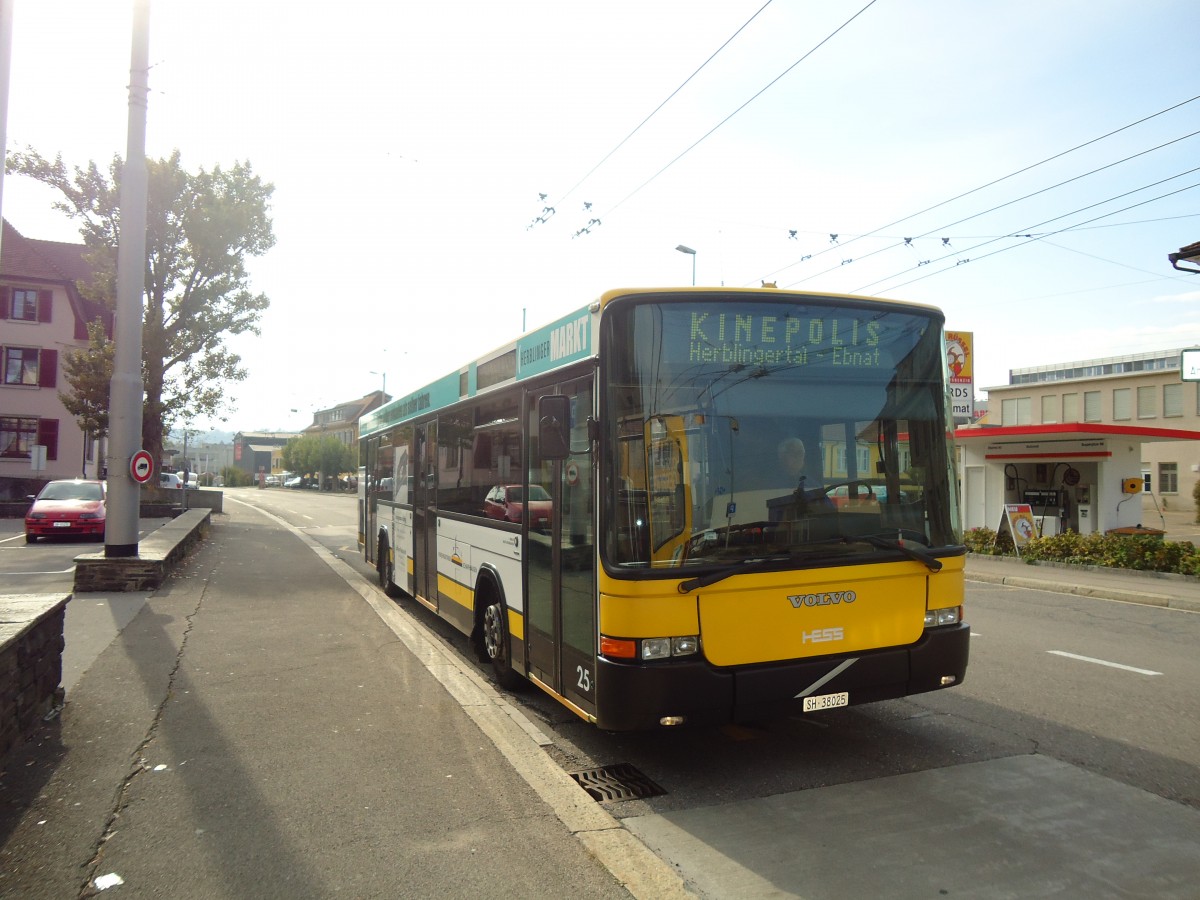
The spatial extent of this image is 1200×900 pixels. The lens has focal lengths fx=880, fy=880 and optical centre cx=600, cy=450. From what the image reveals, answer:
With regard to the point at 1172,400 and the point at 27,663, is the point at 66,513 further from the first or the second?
the point at 1172,400

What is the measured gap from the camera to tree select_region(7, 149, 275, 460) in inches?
1117

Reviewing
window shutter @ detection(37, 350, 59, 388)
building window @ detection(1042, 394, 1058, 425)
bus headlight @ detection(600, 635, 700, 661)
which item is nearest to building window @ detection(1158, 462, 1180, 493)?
building window @ detection(1042, 394, 1058, 425)

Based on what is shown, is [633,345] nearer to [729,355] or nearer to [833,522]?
[729,355]

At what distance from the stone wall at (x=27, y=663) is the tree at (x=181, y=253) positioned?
79.0 ft

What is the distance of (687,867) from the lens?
3836 millimetres

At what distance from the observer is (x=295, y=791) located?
4707 millimetres

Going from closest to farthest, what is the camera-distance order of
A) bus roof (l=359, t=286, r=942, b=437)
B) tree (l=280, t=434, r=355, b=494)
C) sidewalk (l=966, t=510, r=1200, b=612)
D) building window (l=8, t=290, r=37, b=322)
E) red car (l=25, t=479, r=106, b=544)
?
bus roof (l=359, t=286, r=942, b=437), sidewalk (l=966, t=510, r=1200, b=612), red car (l=25, t=479, r=106, b=544), building window (l=8, t=290, r=37, b=322), tree (l=280, t=434, r=355, b=494)

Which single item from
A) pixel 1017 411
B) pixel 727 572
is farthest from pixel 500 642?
pixel 1017 411

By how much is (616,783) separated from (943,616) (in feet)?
7.12

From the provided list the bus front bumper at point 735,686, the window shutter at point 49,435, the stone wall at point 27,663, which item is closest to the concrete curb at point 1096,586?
the bus front bumper at point 735,686

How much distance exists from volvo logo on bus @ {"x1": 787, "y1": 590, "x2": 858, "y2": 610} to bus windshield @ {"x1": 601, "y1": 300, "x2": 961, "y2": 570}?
19 cm

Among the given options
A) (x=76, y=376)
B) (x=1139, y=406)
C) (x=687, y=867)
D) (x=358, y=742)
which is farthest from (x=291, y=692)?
(x=1139, y=406)

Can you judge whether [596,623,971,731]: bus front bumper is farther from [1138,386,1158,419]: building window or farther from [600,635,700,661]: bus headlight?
Result: [1138,386,1158,419]: building window

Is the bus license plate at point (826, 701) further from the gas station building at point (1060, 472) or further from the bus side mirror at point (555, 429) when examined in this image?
the gas station building at point (1060, 472)
